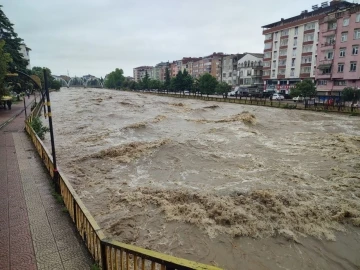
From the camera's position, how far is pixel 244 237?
7574 millimetres

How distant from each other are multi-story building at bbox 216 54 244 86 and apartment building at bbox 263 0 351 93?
19841 mm

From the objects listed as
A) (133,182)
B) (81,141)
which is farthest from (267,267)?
(81,141)

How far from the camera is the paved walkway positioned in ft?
17.0

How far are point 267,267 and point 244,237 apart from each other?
125 centimetres

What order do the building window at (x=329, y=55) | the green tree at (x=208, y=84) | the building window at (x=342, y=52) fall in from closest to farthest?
the building window at (x=342, y=52) < the building window at (x=329, y=55) < the green tree at (x=208, y=84)

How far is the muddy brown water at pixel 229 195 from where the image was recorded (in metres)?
7.12

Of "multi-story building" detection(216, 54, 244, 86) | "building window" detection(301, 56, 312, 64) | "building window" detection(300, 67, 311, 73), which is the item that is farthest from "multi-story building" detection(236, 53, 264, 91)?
"building window" detection(300, 67, 311, 73)

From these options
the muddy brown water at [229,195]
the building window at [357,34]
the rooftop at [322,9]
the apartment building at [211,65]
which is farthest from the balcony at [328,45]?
the apartment building at [211,65]

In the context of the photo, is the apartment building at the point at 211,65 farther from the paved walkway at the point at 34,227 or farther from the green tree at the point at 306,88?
the paved walkway at the point at 34,227

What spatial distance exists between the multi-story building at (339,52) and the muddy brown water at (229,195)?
3055cm

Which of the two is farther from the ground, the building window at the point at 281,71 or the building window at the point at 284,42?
the building window at the point at 284,42

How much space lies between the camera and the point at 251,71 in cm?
7419

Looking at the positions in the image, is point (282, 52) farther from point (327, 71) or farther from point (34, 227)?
point (34, 227)

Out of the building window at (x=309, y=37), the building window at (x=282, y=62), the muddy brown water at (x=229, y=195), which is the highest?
the building window at (x=309, y=37)
